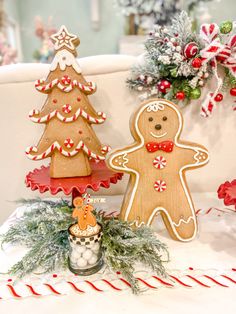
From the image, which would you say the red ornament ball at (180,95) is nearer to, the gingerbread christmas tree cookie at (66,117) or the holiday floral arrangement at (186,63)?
the holiday floral arrangement at (186,63)

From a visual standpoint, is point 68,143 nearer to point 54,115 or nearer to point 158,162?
point 54,115

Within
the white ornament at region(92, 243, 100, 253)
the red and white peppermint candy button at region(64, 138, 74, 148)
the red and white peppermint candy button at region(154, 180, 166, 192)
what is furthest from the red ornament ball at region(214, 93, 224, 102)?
the white ornament at region(92, 243, 100, 253)

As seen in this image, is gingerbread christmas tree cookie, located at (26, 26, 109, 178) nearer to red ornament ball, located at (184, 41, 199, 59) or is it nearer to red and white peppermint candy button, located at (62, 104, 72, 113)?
red and white peppermint candy button, located at (62, 104, 72, 113)

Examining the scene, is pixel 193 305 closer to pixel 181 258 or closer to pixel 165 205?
pixel 181 258

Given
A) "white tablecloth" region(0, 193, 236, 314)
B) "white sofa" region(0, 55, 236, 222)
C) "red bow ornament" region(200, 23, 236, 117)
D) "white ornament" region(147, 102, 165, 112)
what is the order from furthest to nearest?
1. "white sofa" region(0, 55, 236, 222)
2. "red bow ornament" region(200, 23, 236, 117)
3. "white ornament" region(147, 102, 165, 112)
4. "white tablecloth" region(0, 193, 236, 314)

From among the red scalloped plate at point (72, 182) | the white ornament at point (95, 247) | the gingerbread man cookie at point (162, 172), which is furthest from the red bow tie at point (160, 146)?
the white ornament at point (95, 247)

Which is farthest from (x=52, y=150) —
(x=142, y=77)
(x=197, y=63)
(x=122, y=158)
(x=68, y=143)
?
(x=197, y=63)

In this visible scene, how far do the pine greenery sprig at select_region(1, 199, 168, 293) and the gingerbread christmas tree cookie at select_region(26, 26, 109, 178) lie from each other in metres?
0.12

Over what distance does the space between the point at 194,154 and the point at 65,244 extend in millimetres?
350

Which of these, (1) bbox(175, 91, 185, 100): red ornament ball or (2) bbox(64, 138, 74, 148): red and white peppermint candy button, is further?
(1) bbox(175, 91, 185, 100): red ornament ball

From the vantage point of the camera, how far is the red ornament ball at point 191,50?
33.7 inches

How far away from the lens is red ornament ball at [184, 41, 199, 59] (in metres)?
0.86

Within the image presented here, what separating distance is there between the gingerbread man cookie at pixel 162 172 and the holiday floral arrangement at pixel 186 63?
8.1 inches

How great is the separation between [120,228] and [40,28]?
271 cm
